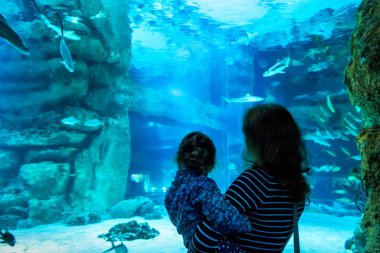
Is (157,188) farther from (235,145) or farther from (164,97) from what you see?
(164,97)

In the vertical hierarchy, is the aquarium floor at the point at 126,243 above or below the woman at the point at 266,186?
below

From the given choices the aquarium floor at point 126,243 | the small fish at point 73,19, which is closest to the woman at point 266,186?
the aquarium floor at point 126,243

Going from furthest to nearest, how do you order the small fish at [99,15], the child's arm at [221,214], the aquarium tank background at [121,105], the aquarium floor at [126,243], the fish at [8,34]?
the small fish at [99,15]
the aquarium tank background at [121,105]
the aquarium floor at [126,243]
the fish at [8,34]
the child's arm at [221,214]

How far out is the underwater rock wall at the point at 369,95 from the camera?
2273mm

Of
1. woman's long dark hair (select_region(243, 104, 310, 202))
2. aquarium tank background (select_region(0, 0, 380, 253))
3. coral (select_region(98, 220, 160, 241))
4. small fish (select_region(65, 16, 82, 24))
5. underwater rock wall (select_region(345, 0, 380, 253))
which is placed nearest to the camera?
woman's long dark hair (select_region(243, 104, 310, 202))

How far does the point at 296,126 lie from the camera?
1.88 meters

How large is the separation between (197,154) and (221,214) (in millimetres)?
490

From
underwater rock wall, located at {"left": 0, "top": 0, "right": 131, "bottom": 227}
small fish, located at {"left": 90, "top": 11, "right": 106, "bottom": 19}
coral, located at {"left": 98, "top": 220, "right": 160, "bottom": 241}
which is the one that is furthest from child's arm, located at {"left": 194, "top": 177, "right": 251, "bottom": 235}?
small fish, located at {"left": 90, "top": 11, "right": 106, "bottom": 19}

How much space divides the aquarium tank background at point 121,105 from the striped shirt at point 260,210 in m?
1.96

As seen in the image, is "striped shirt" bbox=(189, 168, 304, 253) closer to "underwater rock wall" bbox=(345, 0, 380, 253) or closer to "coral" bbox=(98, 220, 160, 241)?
"underwater rock wall" bbox=(345, 0, 380, 253)

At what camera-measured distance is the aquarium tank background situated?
10008 millimetres

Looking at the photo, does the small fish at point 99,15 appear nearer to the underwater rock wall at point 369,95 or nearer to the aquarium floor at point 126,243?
the aquarium floor at point 126,243

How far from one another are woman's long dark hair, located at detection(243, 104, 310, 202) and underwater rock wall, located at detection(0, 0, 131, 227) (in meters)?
11.6

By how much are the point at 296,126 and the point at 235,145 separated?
24.9 metres
